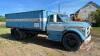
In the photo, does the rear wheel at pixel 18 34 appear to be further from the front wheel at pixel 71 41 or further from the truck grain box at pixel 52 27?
the front wheel at pixel 71 41

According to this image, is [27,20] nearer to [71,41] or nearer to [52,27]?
[52,27]

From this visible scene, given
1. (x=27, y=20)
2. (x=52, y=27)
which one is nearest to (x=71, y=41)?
(x=52, y=27)

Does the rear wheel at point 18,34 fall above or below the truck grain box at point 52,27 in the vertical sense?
below

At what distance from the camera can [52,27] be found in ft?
40.5

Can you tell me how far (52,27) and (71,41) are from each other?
1.75 metres

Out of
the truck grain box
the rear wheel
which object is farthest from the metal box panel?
the rear wheel

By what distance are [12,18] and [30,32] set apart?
7.92ft

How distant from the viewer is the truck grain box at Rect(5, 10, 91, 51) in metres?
11.1

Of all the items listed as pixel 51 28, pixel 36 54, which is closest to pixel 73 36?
pixel 51 28

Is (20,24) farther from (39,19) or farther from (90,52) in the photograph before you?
(90,52)

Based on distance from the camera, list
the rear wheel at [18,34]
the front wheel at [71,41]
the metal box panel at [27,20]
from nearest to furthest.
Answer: the front wheel at [71,41]
the metal box panel at [27,20]
the rear wheel at [18,34]

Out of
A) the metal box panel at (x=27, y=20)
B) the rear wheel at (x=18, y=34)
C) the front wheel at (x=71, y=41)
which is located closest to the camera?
the front wheel at (x=71, y=41)

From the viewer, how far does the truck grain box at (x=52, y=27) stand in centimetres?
1112

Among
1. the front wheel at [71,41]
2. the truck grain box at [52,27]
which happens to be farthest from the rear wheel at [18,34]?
the front wheel at [71,41]
